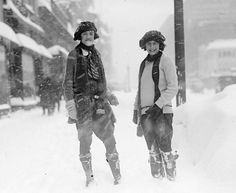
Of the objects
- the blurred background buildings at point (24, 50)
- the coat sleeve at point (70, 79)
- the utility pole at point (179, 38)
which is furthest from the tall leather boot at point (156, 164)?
the blurred background buildings at point (24, 50)

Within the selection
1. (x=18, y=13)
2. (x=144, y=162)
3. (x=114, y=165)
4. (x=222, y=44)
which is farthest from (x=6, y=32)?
(x=222, y=44)

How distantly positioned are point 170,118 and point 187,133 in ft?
6.46

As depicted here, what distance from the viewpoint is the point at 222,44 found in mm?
75688

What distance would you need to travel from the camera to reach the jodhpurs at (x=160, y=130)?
4.90 meters

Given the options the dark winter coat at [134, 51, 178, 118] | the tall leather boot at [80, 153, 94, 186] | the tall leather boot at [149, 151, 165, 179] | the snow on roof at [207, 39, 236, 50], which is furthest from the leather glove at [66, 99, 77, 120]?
the snow on roof at [207, 39, 236, 50]

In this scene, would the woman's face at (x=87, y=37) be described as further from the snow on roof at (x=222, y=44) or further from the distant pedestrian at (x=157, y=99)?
the snow on roof at (x=222, y=44)

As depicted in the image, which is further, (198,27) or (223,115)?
(198,27)

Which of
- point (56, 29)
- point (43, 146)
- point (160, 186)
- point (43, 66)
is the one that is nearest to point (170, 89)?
point (160, 186)

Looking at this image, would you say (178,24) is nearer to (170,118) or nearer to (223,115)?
(223,115)

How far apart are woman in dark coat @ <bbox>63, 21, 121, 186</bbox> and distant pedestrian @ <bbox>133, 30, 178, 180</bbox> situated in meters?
0.42

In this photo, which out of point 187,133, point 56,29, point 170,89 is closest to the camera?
point 170,89

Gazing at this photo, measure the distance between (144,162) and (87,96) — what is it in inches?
76.5

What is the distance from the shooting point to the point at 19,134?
10.7 meters

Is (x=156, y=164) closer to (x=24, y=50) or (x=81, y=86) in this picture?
(x=81, y=86)
